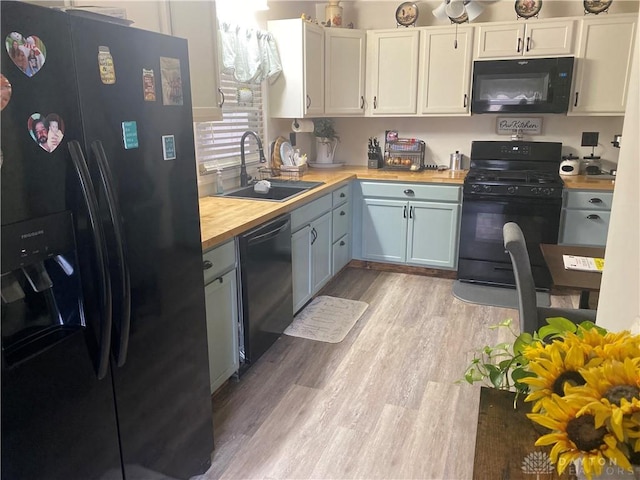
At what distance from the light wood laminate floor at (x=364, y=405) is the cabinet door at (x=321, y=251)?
A: 467 millimetres

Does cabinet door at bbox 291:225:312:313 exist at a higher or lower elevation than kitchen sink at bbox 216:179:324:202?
lower

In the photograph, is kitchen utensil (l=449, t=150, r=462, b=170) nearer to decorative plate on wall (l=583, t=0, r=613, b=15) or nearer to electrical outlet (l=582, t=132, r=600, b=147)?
electrical outlet (l=582, t=132, r=600, b=147)

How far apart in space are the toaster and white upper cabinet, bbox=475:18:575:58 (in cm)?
87

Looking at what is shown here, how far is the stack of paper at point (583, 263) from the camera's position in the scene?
217cm

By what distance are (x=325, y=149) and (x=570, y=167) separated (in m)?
2.16

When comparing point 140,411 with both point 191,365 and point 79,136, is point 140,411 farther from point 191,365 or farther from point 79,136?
point 79,136

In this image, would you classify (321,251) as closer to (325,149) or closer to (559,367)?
(325,149)

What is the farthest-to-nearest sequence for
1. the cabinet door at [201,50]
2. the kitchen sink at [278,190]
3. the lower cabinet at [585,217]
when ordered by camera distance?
1. the lower cabinet at [585,217]
2. the kitchen sink at [278,190]
3. the cabinet door at [201,50]

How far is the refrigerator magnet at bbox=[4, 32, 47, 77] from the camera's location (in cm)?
104

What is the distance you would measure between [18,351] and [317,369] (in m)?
1.83

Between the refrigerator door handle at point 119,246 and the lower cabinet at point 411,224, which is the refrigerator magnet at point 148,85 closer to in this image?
the refrigerator door handle at point 119,246

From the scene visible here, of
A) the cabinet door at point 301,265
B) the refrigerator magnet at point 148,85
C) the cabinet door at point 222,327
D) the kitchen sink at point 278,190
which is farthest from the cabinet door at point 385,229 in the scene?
the refrigerator magnet at point 148,85

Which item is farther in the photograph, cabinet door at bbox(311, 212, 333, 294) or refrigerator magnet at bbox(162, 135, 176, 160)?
cabinet door at bbox(311, 212, 333, 294)

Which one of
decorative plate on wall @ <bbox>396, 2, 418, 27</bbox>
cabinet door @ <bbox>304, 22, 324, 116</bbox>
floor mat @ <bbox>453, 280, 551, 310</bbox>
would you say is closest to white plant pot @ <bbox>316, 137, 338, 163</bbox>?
cabinet door @ <bbox>304, 22, 324, 116</bbox>
